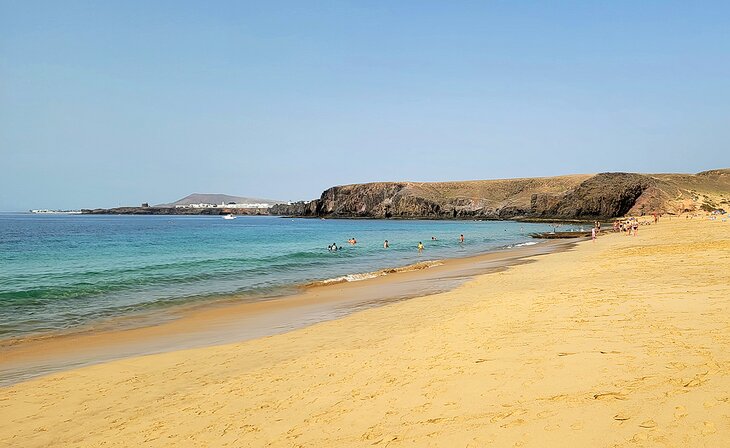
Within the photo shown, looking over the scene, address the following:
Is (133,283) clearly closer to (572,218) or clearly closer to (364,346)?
(364,346)

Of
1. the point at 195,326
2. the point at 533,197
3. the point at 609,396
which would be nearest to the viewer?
the point at 609,396

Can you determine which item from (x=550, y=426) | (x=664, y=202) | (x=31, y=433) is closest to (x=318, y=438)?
(x=550, y=426)

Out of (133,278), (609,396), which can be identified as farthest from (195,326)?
(133,278)

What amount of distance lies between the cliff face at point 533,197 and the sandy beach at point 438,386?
103 meters

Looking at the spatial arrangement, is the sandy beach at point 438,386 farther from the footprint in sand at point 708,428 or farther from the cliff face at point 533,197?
the cliff face at point 533,197

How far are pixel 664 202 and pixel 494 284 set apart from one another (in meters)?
98.9

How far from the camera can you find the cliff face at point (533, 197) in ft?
340

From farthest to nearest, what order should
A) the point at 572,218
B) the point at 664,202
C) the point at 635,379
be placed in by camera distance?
the point at 572,218 < the point at 664,202 < the point at 635,379

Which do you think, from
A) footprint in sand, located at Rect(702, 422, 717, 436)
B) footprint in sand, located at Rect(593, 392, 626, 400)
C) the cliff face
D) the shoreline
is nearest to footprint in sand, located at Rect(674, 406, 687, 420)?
footprint in sand, located at Rect(702, 422, 717, 436)

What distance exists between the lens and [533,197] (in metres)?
131

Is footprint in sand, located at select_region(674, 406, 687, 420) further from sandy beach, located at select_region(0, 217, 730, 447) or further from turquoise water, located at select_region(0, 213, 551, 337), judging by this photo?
turquoise water, located at select_region(0, 213, 551, 337)

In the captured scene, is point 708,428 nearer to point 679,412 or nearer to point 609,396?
point 679,412

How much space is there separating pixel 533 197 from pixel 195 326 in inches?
5078

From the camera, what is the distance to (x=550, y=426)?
4445mm
